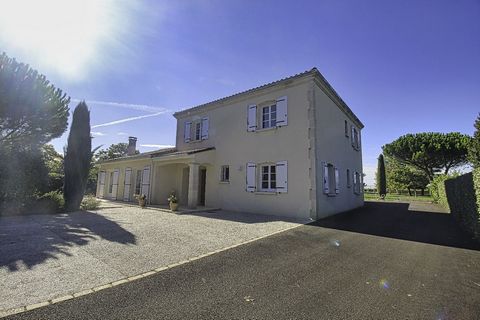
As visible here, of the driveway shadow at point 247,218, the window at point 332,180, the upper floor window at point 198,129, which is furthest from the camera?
the upper floor window at point 198,129

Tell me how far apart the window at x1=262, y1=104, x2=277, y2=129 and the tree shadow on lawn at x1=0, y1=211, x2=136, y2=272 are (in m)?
7.21

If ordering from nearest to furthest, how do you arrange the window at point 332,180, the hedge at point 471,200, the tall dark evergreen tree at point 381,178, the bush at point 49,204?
1. the hedge at point 471,200
2. the bush at point 49,204
3. the window at point 332,180
4. the tall dark evergreen tree at point 381,178

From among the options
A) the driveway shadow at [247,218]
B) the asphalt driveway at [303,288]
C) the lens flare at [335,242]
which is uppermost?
the driveway shadow at [247,218]

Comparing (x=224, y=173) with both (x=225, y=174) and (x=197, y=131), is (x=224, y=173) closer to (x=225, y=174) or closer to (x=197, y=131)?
(x=225, y=174)

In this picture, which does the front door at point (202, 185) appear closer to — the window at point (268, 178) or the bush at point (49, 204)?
the window at point (268, 178)

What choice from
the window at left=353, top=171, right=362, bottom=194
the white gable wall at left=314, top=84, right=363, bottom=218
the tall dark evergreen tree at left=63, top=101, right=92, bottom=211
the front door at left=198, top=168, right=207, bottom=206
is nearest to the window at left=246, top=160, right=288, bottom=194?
the white gable wall at left=314, top=84, right=363, bottom=218

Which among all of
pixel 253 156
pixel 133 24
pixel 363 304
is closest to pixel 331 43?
pixel 253 156

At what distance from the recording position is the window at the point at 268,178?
10.2m

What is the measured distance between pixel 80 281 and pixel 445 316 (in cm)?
435

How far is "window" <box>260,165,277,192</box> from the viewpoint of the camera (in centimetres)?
1016

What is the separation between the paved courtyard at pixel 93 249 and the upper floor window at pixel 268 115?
4.60m

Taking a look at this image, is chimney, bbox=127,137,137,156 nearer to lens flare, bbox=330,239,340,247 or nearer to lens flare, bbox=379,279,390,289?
lens flare, bbox=330,239,340,247

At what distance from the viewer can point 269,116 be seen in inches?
428

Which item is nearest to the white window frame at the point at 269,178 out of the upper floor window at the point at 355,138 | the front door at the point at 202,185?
the front door at the point at 202,185
